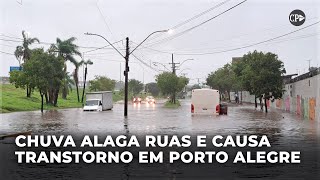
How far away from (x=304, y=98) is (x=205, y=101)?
10733 millimetres

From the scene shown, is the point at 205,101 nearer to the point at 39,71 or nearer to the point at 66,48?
the point at 39,71

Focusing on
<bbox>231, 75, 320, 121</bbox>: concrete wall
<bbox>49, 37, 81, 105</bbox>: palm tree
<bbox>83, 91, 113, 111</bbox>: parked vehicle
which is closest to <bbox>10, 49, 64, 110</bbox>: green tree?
<bbox>83, 91, 113, 111</bbox>: parked vehicle

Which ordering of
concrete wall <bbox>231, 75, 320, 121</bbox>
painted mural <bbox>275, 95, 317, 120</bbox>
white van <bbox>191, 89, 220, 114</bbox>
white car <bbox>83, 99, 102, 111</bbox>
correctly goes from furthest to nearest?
white car <bbox>83, 99, 102, 111</bbox> < white van <bbox>191, 89, 220, 114</bbox> < painted mural <bbox>275, 95, 317, 120</bbox> < concrete wall <bbox>231, 75, 320, 121</bbox>

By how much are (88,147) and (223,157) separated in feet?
17.6

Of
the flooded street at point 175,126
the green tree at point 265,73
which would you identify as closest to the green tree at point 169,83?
the green tree at point 265,73

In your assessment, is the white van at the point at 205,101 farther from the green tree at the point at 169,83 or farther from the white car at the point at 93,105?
the green tree at the point at 169,83

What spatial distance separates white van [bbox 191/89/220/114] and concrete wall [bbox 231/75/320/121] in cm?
793

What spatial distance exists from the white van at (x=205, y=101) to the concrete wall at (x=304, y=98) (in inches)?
312

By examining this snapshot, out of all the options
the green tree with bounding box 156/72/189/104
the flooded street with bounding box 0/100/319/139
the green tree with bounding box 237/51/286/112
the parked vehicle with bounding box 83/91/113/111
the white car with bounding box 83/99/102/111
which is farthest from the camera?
the green tree with bounding box 156/72/189/104

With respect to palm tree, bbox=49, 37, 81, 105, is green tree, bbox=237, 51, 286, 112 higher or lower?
lower

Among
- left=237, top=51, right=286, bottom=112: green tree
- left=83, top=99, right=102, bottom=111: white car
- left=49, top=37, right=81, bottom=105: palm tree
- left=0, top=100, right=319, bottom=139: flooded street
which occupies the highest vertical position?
left=49, top=37, right=81, bottom=105: palm tree

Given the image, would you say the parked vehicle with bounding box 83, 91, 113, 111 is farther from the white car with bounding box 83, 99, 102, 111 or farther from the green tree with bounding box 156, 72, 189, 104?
the green tree with bounding box 156, 72, 189, 104

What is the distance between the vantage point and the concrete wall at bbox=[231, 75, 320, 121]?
36.2 m

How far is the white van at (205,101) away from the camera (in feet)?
126
